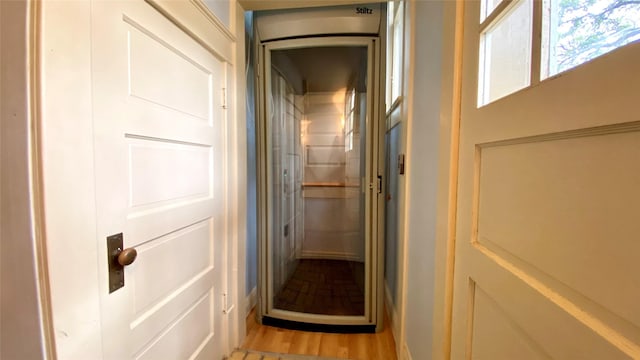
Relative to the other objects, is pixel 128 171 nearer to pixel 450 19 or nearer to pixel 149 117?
pixel 149 117

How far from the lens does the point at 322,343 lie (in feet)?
5.39

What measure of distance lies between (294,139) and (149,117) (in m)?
1.30

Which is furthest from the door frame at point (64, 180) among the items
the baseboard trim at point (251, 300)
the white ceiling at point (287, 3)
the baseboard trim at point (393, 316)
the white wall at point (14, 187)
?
the baseboard trim at point (393, 316)

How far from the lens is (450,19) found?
828mm

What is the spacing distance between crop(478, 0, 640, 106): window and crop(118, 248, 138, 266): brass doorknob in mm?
1129

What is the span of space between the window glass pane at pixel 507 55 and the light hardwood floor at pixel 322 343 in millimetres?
1578

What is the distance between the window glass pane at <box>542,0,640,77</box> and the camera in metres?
0.35

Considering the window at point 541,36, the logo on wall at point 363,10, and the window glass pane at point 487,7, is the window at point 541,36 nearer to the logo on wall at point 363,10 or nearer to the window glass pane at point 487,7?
the window glass pane at point 487,7

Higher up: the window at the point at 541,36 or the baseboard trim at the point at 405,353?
the window at the point at 541,36

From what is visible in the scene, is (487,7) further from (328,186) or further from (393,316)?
(393,316)

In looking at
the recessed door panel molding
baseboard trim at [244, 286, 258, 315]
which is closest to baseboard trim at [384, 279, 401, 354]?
baseboard trim at [244, 286, 258, 315]

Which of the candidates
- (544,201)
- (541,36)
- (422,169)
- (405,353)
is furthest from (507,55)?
(405,353)

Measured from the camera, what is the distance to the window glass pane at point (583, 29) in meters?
0.35

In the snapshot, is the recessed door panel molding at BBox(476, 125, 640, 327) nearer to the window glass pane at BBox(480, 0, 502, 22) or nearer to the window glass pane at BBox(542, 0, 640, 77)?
the window glass pane at BBox(542, 0, 640, 77)
